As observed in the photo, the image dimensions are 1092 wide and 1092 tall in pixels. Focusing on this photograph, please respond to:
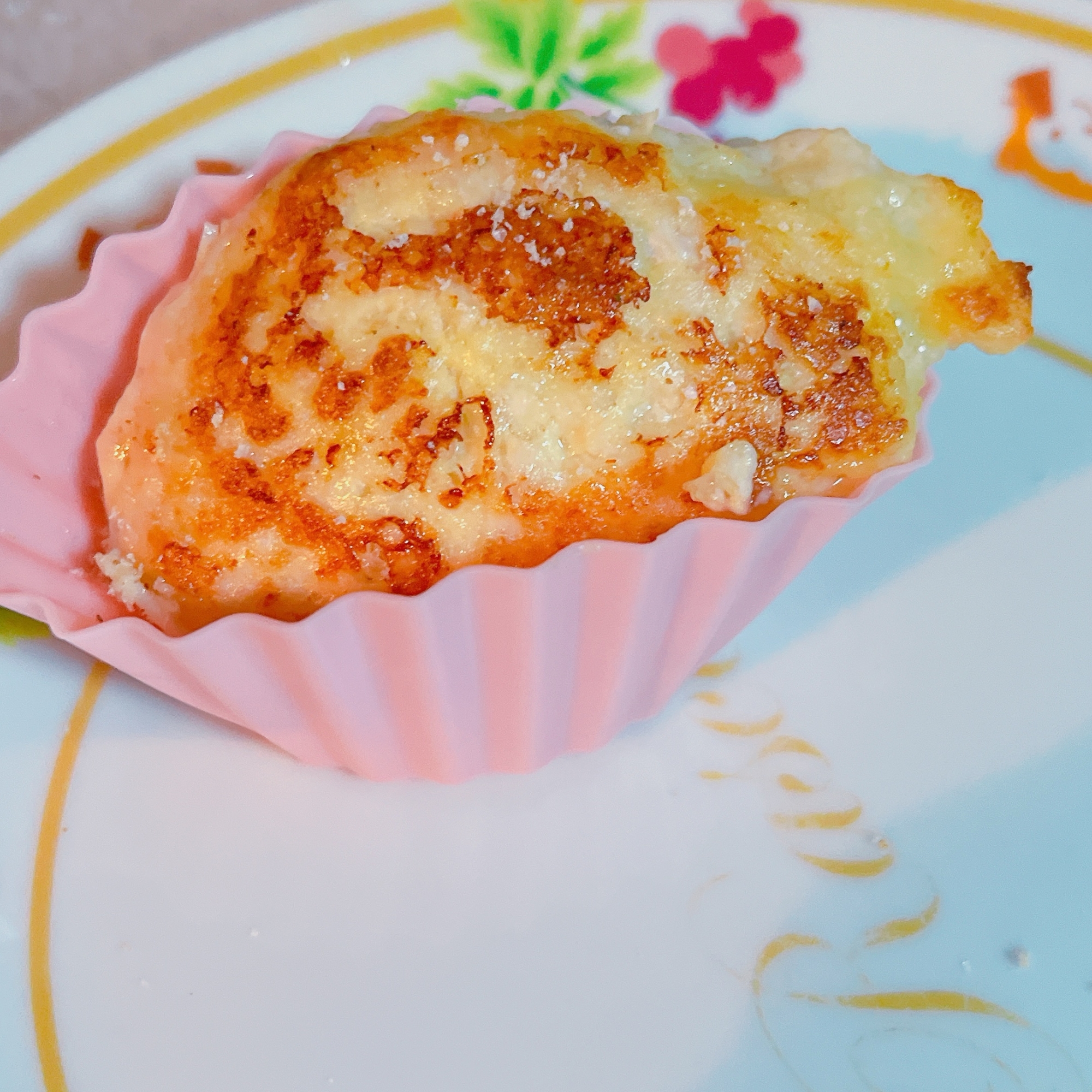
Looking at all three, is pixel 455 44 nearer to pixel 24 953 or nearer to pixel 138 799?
pixel 138 799

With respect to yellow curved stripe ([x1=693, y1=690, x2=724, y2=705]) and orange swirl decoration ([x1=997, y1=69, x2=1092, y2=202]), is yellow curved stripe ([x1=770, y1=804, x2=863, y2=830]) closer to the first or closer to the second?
yellow curved stripe ([x1=693, y1=690, x2=724, y2=705])

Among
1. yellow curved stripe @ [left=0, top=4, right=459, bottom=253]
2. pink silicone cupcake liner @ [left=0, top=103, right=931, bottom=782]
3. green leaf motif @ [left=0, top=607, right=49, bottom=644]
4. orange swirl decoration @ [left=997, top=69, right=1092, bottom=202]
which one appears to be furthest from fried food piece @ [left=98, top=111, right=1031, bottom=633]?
orange swirl decoration @ [left=997, top=69, right=1092, bottom=202]

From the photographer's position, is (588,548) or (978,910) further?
(978,910)

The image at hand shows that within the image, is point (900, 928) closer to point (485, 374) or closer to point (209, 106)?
point (485, 374)

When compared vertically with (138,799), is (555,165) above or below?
above

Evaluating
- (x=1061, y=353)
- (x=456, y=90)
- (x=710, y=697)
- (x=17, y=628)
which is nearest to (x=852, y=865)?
(x=710, y=697)

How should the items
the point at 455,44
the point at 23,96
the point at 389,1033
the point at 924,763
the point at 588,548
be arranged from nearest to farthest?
the point at 588,548 → the point at 389,1033 → the point at 924,763 → the point at 455,44 → the point at 23,96

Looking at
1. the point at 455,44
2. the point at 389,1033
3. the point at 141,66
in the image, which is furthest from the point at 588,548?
the point at 141,66
